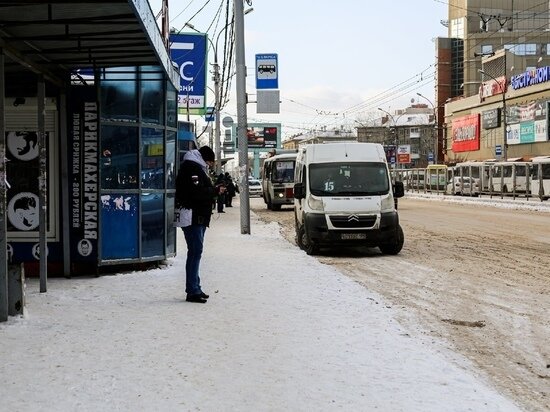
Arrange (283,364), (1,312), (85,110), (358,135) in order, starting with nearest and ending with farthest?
(283,364) < (1,312) < (85,110) < (358,135)

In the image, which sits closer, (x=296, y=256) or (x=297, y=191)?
(x=296, y=256)

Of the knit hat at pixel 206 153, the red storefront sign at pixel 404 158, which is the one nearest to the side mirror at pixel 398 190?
the knit hat at pixel 206 153

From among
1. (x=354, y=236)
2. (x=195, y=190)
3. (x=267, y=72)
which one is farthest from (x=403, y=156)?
(x=195, y=190)

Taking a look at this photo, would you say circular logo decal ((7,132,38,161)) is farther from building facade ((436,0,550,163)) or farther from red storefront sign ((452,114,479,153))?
red storefront sign ((452,114,479,153))

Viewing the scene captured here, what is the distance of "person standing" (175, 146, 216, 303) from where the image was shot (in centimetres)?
788

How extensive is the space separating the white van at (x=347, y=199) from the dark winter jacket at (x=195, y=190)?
21.9ft

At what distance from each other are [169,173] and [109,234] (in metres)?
1.57

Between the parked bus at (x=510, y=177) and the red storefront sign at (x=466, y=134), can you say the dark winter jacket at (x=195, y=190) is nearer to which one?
the parked bus at (x=510, y=177)

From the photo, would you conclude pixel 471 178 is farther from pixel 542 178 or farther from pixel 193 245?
pixel 193 245

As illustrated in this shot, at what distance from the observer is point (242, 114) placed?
60.1ft

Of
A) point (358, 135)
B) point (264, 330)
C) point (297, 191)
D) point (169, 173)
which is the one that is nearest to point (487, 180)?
point (297, 191)

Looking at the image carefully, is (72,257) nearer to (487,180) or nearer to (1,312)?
(1,312)

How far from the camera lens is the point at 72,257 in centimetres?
969

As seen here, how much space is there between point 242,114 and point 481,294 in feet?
33.3
